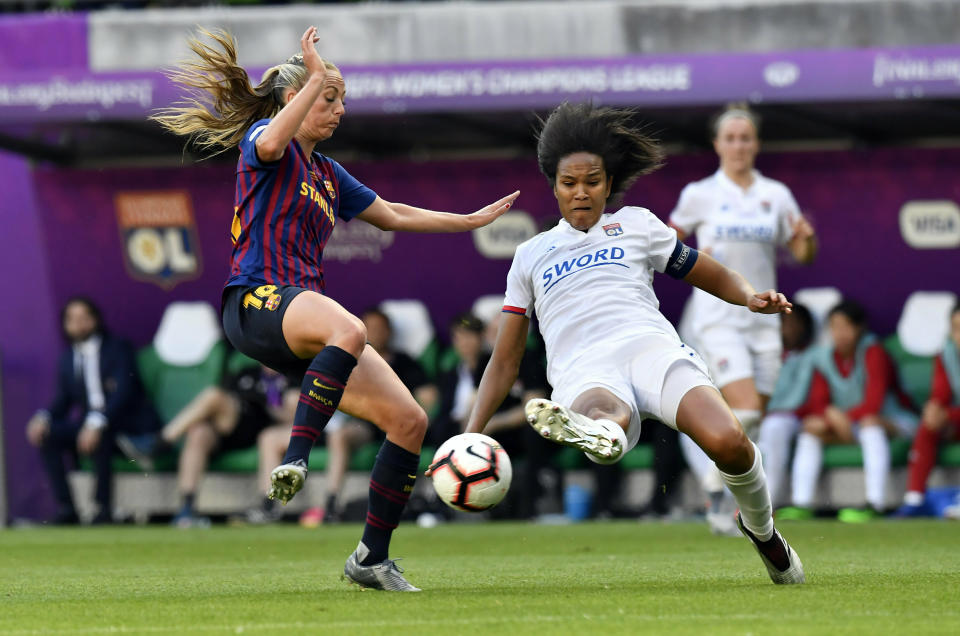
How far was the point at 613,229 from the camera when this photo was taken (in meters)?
6.47

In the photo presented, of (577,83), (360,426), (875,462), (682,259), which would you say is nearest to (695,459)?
(875,462)

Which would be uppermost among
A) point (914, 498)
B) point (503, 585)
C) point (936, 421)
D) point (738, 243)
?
point (738, 243)

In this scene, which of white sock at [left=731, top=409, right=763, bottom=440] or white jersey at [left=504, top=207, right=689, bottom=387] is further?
white sock at [left=731, top=409, right=763, bottom=440]

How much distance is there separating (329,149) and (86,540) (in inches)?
181

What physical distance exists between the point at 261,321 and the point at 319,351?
10.3 inches

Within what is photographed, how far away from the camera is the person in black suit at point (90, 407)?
1357cm

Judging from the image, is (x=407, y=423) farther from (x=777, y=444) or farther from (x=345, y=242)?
(x=345, y=242)

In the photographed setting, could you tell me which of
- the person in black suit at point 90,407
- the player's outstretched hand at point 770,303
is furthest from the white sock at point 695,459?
the player's outstretched hand at point 770,303

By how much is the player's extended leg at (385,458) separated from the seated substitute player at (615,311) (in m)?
0.31

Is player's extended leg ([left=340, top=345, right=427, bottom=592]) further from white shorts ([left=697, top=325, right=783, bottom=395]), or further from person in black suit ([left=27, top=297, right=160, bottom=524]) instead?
person in black suit ([left=27, top=297, right=160, bottom=524])

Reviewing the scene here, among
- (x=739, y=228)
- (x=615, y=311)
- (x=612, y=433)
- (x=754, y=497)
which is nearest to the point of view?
(x=612, y=433)

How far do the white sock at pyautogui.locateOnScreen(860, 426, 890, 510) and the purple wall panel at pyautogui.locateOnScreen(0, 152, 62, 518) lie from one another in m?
7.10

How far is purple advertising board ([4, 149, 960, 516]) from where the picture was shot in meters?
13.6

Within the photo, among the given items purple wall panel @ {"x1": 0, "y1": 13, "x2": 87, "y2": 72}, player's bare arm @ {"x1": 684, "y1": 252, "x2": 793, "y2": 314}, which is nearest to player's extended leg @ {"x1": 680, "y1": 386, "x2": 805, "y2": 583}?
player's bare arm @ {"x1": 684, "y1": 252, "x2": 793, "y2": 314}
